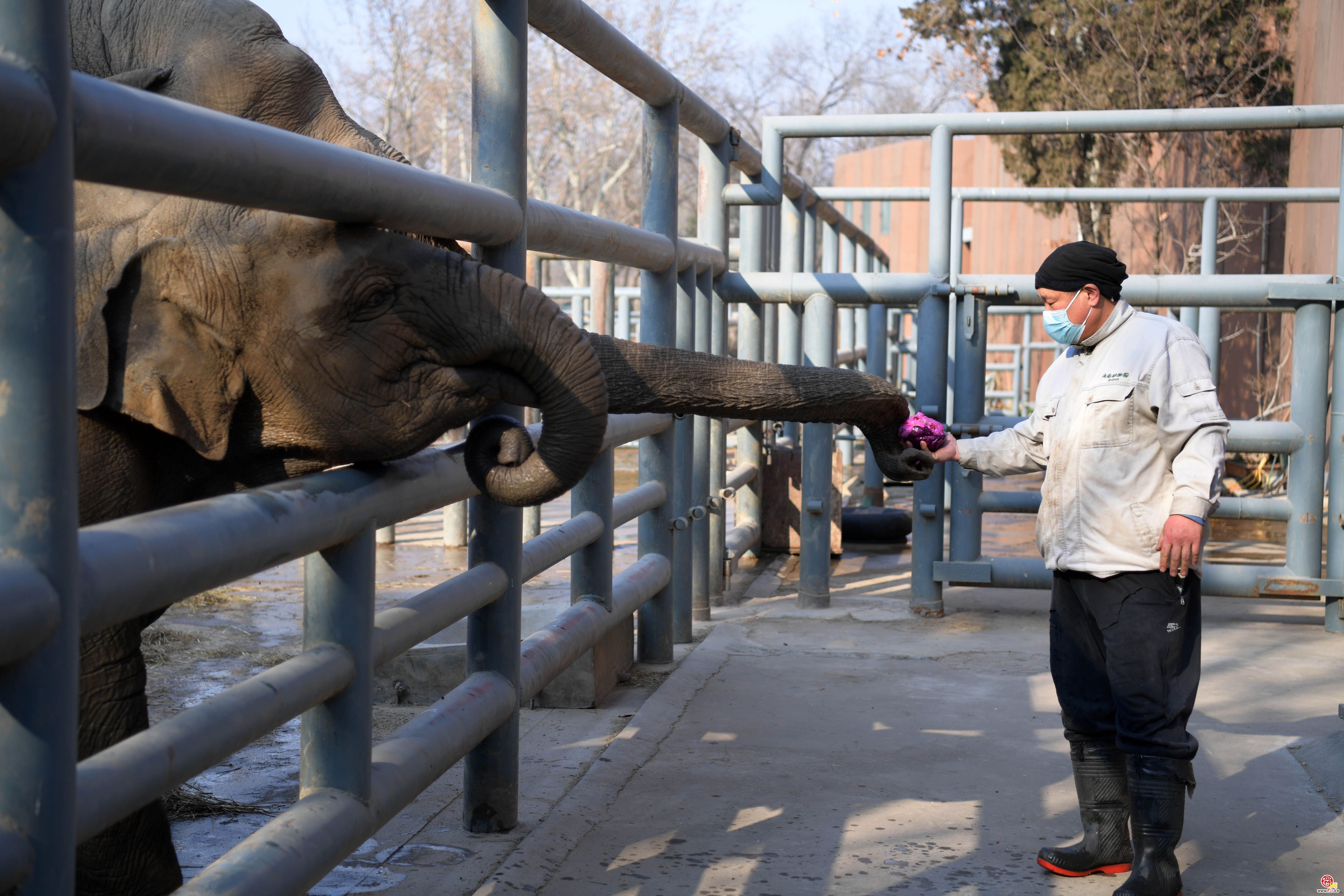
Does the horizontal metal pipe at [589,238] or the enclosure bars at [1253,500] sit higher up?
the horizontal metal pipe at [589,238]

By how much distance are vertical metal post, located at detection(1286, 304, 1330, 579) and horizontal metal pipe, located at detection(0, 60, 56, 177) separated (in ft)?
18.7

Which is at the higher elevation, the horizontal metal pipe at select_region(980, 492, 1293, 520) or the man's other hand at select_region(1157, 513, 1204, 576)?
the man's other hand at select_region(1157, 513, 1204, 576)

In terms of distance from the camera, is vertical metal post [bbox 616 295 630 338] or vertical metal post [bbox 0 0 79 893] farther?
vertical metal post [bbox 616 295 630 338]

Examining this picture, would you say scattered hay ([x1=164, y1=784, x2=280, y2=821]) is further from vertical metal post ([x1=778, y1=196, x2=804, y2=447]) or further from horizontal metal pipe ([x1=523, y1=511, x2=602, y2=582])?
vertical metal post ([x1=778, y1=196, x2=804, y2=447])

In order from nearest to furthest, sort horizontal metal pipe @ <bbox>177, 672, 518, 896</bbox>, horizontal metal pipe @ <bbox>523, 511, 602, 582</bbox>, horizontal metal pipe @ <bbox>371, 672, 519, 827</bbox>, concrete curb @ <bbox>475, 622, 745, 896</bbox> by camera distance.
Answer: horizontal metal pipe @ <bbox>177, 672, 518, 896</bbox>
horizontal metal pipe @ <bbox>371, 672, 519, 827</bbox>
concrete curb @ <bbox>475, 622, 745, 896</bbox>
horizontal metal pipe @ <bbox>523, 511, 602, 582</bbox>

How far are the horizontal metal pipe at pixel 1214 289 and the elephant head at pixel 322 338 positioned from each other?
144 inches

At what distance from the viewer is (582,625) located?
379cm

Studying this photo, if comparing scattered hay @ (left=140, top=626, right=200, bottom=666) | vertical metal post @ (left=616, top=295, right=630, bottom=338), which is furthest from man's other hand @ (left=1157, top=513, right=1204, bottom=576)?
vertical metal post @ (left=616, top=295, right=630, bottom=338)

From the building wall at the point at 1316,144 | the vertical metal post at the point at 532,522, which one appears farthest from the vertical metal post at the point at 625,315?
the building wall at the point at 1316,144

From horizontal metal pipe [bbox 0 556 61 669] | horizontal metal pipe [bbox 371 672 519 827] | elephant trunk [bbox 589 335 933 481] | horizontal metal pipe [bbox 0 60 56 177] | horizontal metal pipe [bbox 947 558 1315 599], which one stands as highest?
horizontal metal pipe [bbox 0 60 56 177]

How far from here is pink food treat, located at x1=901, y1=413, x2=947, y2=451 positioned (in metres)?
3.75

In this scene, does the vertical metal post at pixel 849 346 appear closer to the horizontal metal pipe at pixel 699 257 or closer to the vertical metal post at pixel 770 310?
the vertical metal post at pixel 770 310

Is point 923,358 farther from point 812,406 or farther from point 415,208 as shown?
point 415,208

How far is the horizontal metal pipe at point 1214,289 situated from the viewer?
5.80 meters
